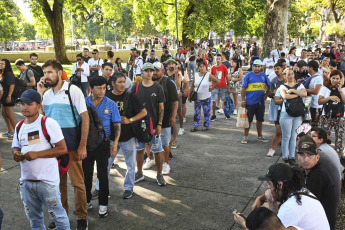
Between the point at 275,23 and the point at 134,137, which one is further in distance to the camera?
the point at 275,23

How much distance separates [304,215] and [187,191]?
296 cm

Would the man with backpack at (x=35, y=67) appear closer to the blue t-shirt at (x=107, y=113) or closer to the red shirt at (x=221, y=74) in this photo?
the red shirt at (x=221, y=74)

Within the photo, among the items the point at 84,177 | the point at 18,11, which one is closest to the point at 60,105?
the point at 84,177

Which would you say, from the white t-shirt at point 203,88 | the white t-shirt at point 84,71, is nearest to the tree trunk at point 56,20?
the white t-shirt at point 84,71

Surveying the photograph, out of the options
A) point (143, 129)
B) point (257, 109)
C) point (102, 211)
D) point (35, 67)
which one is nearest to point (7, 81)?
point (35, 67)

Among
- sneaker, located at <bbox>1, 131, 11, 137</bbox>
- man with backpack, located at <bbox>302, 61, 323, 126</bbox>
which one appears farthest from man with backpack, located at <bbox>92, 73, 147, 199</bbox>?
sneaker, located at <bbox>1, 131, 11, 137</bbox>

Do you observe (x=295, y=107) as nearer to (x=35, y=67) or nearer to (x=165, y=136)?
(x=165, y=136)

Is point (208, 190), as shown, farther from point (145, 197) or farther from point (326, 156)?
point (326, 156)

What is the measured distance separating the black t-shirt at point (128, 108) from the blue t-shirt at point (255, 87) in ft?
11.0

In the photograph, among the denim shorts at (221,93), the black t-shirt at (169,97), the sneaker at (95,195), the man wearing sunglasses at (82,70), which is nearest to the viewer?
the sneaker at (95,195)

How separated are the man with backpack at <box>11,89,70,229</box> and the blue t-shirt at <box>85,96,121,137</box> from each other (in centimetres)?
112

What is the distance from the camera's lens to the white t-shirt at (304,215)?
110 inches

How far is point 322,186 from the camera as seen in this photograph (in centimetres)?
358

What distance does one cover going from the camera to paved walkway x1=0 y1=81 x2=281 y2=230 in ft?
15.3
